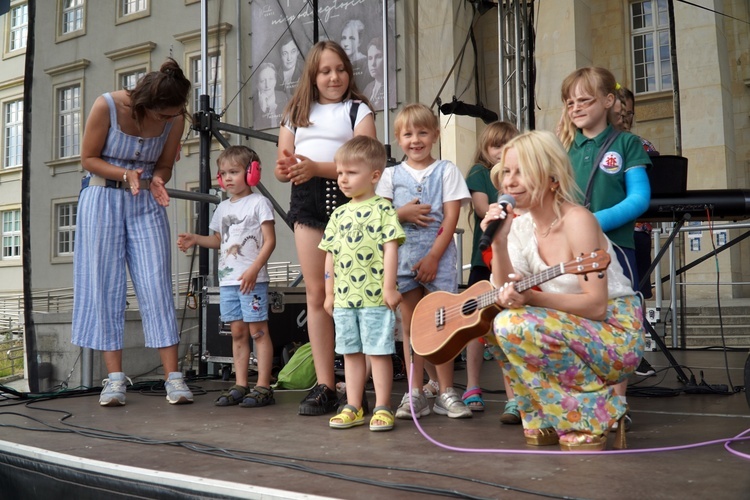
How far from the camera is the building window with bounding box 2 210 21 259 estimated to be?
16.3 feet

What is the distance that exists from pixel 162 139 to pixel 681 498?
2.85 metres

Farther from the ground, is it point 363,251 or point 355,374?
point 363,251

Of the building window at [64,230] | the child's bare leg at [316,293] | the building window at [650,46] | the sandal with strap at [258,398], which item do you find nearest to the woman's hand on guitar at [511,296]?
the child's bare leg at [316,293]

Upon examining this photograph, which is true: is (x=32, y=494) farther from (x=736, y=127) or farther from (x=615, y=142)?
(x=736, y=127)

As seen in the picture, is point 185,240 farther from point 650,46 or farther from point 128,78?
point 650,46

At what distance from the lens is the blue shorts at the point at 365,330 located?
2680mm

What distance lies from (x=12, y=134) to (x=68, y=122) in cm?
97

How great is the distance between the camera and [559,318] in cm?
206

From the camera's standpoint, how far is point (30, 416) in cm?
306

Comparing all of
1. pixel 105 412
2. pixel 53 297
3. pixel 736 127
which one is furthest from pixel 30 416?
pixel 736 127

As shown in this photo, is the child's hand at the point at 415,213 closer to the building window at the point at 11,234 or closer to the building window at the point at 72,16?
the building window at the point at 11,234

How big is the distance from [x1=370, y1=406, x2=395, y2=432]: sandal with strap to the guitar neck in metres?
0.64

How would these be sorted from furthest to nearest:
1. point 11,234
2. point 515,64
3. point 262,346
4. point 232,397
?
point 515,64, point 11,234, point 262,346, point 232,397

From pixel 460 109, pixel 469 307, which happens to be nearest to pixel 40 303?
pixel 469 307
